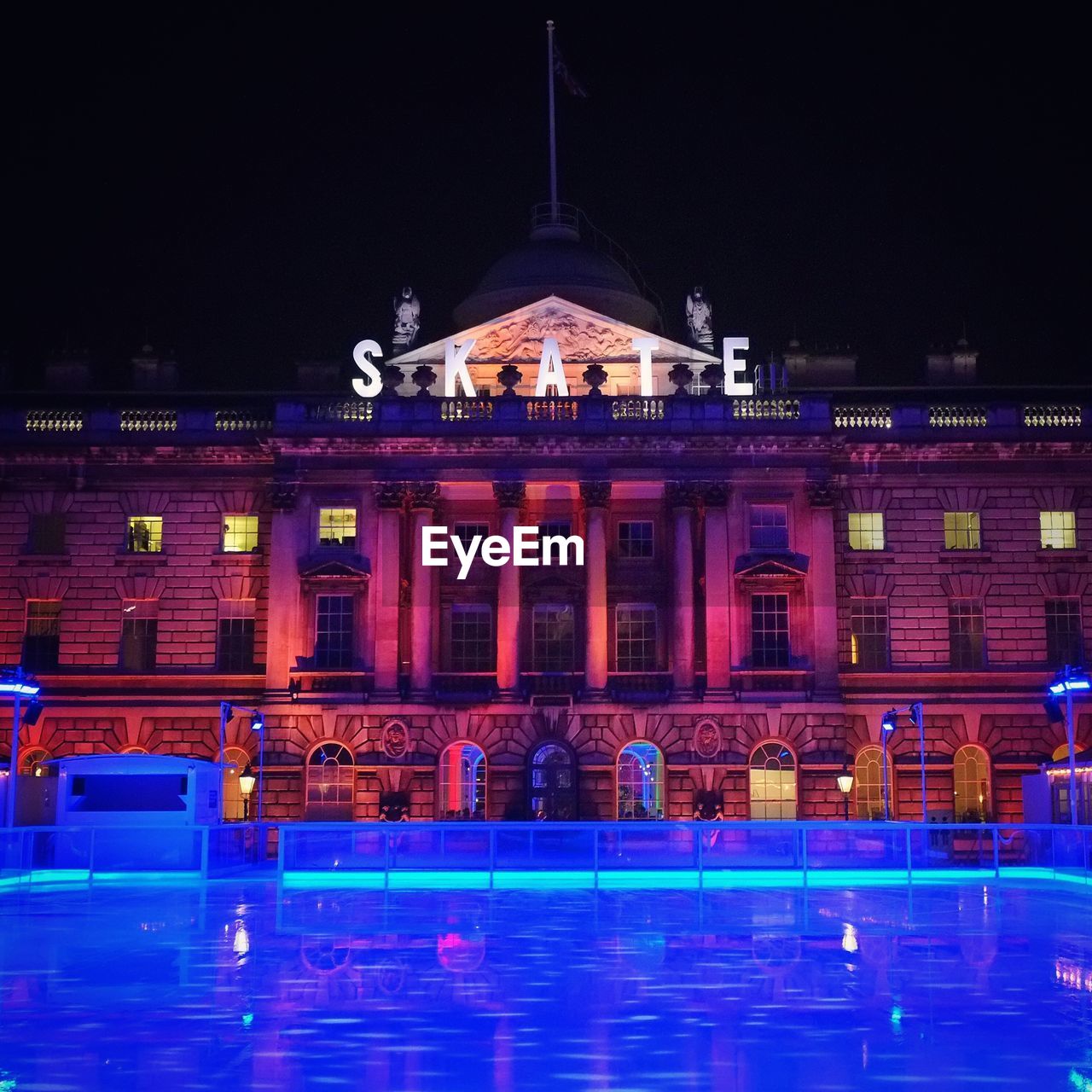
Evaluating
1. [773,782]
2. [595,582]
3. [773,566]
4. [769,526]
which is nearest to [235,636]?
[595,582]

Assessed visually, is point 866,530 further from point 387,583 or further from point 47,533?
A: point 47,533

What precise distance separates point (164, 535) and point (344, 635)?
8803mm

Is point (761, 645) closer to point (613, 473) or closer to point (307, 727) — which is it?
point (613, 473)

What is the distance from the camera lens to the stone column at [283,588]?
187 ft

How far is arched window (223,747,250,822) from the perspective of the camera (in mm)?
57625

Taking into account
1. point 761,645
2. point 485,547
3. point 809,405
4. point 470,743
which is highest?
point 809,405

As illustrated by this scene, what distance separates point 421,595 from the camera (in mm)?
57500

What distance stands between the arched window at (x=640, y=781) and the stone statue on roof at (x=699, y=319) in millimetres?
A: 19582

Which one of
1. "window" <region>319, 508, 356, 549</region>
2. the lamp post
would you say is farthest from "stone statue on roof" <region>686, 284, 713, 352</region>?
the lamp post

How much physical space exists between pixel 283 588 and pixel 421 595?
548cm

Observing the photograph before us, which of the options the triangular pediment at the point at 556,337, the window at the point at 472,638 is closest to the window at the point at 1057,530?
the triangular pediment at the point at 556,337

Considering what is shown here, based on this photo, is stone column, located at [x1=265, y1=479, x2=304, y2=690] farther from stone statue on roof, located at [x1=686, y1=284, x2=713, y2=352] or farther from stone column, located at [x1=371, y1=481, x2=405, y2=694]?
stone statue on roof, located at [x1=686, y1=284, x2=713, y2=352]

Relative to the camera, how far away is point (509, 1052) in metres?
13.3

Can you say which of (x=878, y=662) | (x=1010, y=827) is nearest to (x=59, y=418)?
(x=878, y=662)
